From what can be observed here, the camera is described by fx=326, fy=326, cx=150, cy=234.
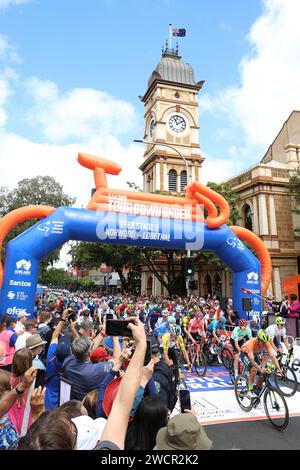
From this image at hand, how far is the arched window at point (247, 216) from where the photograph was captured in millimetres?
27672

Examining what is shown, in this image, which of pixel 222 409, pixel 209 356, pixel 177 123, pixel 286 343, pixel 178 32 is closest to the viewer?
pixel 222 409

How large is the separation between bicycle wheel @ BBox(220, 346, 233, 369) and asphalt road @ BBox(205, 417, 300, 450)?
131 inches

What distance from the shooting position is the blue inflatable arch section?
9391mm

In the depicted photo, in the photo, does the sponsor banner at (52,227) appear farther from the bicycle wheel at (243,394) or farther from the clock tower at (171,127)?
the clock tower at (171,127)

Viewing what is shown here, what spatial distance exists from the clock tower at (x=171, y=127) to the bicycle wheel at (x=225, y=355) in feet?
83.6

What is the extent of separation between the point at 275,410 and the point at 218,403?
52.0 inches

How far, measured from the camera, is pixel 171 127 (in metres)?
36.2

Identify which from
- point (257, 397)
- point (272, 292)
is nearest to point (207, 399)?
point (257, 397)

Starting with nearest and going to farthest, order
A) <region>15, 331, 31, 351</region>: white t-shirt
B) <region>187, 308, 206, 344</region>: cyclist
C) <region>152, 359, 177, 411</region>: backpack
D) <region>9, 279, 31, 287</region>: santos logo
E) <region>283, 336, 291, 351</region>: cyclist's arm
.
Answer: <region>152, 359, 177, 411</region>: backpack → <region>15, 331, 31, 351</region>: white t-shirt → <region>283, 336, 291, 351</region>: cyclist's arm → <region>9, 279, 31, 287</region>: santos logo → <region>187, 308, 206, 344</region>: cyclist

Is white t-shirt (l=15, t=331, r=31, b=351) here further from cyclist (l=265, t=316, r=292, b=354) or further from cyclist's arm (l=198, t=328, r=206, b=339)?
cyclist (l=265, t=316, r=292, b=354)

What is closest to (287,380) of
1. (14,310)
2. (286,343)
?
(286,343)

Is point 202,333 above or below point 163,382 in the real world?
below

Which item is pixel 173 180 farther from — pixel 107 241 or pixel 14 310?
pixel 14 310

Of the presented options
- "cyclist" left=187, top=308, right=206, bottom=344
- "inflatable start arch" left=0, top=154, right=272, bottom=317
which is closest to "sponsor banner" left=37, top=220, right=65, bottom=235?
"inflatable start arch" left=0, top=154, right=272, bottom=317
